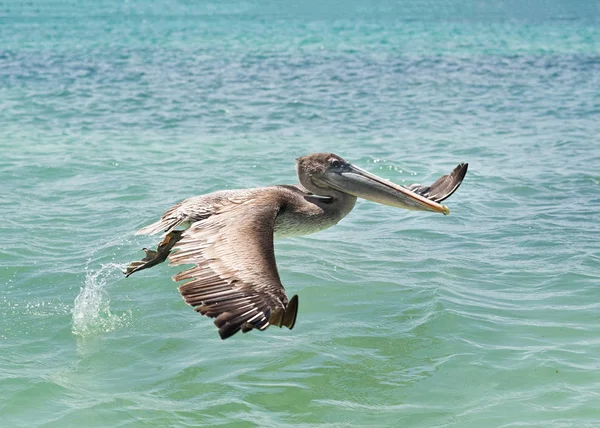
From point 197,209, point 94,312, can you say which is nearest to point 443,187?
point 197,209

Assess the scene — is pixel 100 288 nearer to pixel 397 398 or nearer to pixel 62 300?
pixel 62 300

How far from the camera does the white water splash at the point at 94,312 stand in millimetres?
6340

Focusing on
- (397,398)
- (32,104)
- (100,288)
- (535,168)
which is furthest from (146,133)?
(397,398)

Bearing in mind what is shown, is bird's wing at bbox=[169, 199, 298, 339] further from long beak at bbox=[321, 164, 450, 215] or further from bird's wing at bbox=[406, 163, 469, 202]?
bird's wing at bbox=[406, 163, 469, 202]

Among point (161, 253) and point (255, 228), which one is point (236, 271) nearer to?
point (255, 228)

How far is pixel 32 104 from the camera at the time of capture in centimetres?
1580

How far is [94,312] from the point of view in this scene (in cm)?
655

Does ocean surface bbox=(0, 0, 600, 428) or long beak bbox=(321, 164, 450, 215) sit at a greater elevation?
long beak bbox=(321, 164, 450, 215)

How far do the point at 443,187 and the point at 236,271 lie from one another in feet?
7.82

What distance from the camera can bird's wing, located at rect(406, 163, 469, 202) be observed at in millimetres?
6386

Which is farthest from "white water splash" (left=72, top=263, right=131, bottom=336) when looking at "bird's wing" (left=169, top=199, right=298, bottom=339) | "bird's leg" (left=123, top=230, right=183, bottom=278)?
"bird's wing" (left=169, top=199, right=298, bottom=339)

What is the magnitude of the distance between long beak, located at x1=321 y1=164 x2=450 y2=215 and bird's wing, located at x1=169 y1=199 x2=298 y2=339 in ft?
2.17

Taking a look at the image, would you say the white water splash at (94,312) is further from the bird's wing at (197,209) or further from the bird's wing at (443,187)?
the bird's wing at (443,187)

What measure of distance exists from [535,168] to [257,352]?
646 centimetres
